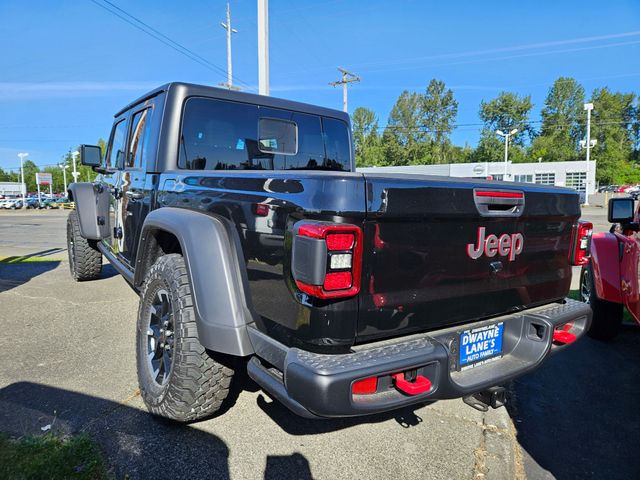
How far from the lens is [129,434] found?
2.57 meters

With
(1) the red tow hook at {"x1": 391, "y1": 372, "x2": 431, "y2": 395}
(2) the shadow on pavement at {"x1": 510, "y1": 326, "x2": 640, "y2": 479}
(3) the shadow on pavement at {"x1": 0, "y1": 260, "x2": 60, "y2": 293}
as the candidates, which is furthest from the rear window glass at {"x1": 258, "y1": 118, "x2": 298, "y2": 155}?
(3) the shadow on pavement at {"x1": 0, "y1": 260, "x2": 60, "y2": 293}

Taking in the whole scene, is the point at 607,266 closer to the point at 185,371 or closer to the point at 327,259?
the point at 327,259

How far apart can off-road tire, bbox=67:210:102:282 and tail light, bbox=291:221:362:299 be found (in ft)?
16.1

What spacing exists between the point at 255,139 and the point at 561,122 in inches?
3524

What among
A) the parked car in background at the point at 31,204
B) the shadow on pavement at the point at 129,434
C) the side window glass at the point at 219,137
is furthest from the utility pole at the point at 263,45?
the parked car in background at the point at 31,204

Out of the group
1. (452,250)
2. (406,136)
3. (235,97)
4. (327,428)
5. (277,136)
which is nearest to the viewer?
(452,250)

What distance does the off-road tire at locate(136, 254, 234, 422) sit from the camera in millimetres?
2379

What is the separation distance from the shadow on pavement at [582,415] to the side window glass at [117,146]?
13.3 ft

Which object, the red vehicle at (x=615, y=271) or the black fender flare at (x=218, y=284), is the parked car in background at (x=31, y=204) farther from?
the red vehicle at (x=615, y=271)

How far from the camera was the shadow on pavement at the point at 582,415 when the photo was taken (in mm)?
2500

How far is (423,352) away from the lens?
6.27 feet

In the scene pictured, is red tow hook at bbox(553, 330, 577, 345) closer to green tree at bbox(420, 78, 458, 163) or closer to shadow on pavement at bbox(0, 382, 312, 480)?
shadow on pavement at bbox(0, 382, 312, 480)

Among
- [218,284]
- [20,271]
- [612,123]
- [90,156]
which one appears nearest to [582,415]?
[218,284]

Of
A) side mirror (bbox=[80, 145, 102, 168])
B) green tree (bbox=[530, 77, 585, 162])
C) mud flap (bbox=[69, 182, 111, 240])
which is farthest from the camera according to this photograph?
green tree (bbox=[530, 77, 585, 162])
